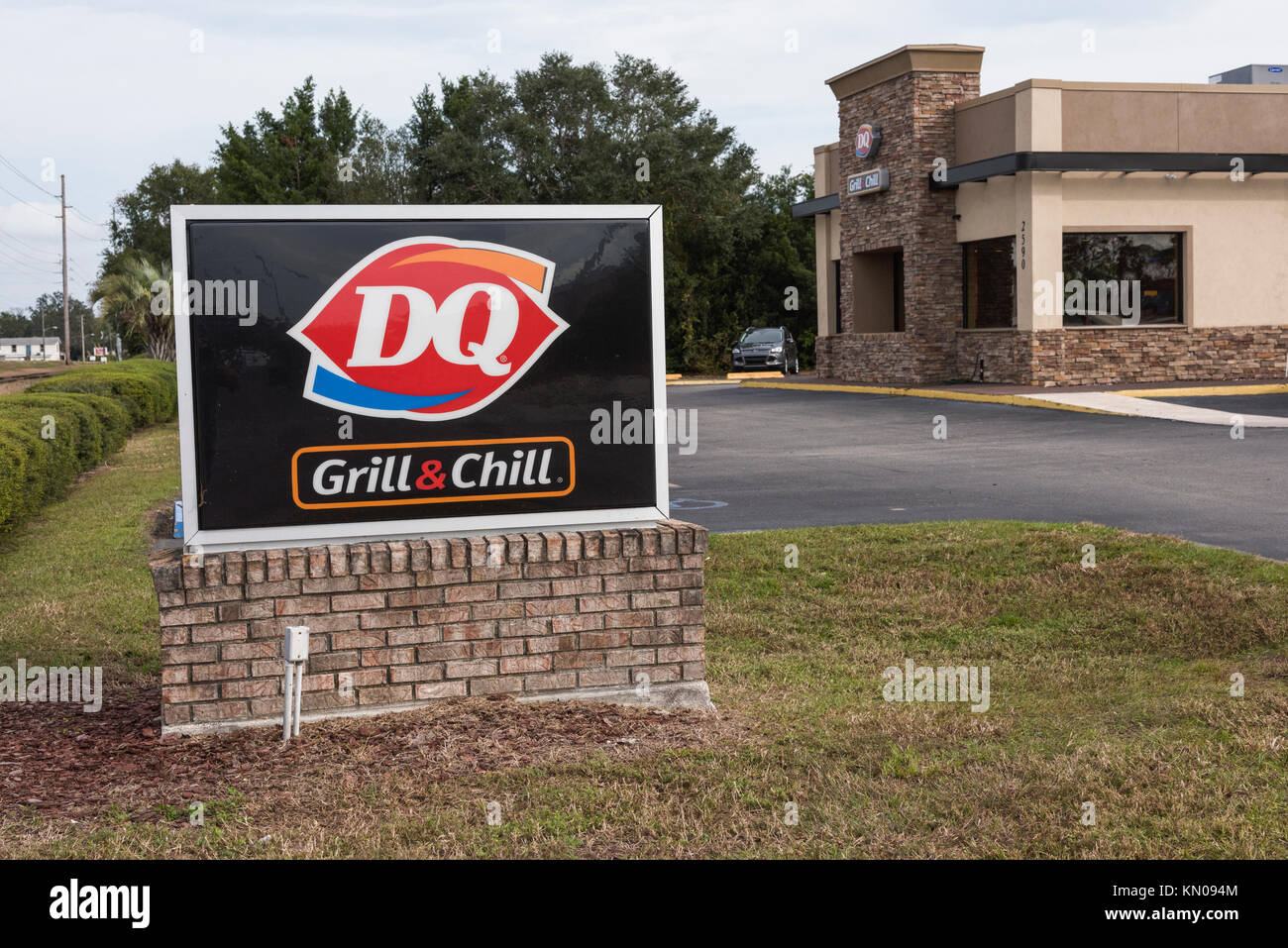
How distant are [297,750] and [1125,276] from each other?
23.8 metres

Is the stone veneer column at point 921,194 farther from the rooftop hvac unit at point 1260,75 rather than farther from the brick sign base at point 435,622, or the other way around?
the brick sign base at point 435,622

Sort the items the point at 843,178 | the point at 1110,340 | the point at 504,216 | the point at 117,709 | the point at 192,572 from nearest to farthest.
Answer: the point at 192,572 → the point at 504,216 → the point at 117,709 → the point at 1110,340 → the point at 843,178

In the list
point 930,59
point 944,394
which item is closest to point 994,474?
point 944,394

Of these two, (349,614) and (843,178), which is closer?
(349,614)

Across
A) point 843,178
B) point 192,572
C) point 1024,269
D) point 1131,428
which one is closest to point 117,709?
point 192,572

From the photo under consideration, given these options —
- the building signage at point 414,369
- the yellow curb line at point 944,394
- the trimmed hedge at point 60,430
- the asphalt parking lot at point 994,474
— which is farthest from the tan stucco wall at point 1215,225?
the building signage at point 414,369

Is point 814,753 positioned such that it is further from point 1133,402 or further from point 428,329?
point 1133,402

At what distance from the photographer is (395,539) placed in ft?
18.0

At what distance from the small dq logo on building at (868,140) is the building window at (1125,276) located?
18.4 ft

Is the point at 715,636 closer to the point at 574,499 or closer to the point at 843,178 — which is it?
the point at 574,499

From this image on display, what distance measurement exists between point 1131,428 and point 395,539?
571 inches

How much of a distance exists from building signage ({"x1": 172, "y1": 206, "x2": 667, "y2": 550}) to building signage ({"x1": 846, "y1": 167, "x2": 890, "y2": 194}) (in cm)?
2445
